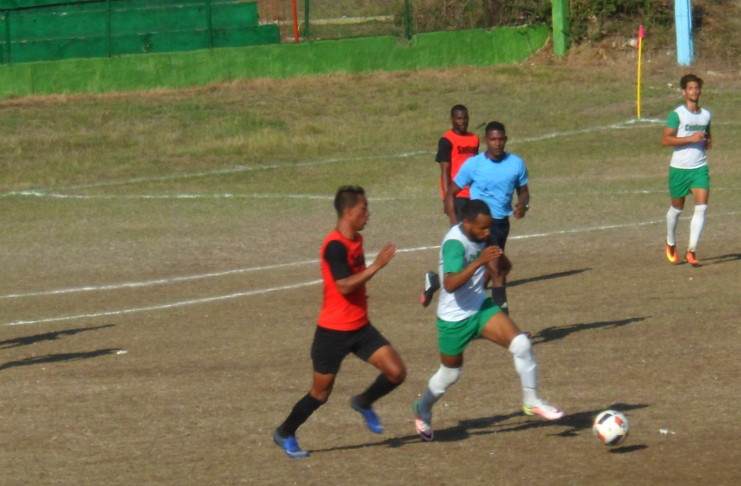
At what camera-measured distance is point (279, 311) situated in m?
13.6

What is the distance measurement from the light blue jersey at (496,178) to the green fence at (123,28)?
23139 millimetres

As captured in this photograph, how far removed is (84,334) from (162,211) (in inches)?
339

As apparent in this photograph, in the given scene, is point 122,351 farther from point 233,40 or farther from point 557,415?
point 233,40

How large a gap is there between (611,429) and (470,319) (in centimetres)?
113

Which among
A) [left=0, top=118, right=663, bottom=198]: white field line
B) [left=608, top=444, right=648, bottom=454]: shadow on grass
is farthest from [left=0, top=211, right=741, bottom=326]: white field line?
[left=608, top=444, right=648, bottom=454]: shadow on grass

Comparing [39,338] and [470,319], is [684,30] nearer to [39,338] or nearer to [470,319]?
[39,338]

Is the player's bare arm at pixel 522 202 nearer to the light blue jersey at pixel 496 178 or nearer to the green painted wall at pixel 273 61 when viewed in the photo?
the light blue jersey at pixel 496 178

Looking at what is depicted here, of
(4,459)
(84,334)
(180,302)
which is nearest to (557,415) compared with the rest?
(4,459)

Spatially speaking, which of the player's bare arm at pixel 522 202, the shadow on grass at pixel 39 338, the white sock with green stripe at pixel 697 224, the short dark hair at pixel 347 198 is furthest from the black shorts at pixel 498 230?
the shadow on grass at pixel 39 338

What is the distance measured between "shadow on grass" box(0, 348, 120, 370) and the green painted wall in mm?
21349

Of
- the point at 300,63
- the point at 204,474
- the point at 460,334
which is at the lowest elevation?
the point at 204,474

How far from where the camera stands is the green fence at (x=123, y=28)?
33.3m

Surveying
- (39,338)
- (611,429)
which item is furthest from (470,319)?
(39,338)

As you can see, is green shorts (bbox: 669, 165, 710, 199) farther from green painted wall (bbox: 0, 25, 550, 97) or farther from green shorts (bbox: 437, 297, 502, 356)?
green painted wall (bbox: 0, 25, 550, 97)
